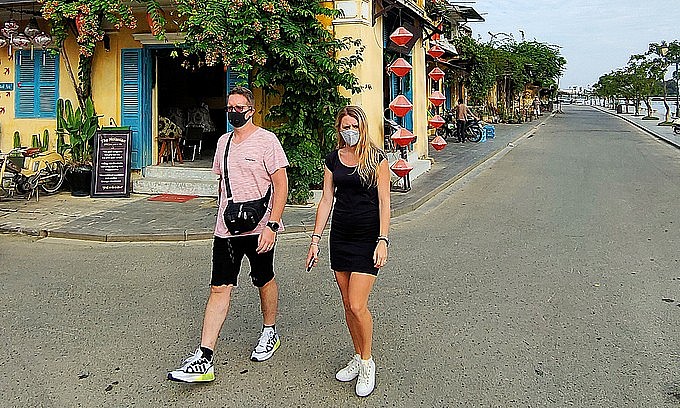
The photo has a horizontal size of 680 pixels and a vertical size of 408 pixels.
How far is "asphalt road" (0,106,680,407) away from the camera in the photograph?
13.8 feet

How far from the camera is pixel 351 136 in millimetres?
4203

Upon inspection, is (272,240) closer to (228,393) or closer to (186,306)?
(228,393)

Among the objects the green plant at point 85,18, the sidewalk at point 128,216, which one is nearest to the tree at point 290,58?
the green plant at point 85,18

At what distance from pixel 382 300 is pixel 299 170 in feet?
17.8

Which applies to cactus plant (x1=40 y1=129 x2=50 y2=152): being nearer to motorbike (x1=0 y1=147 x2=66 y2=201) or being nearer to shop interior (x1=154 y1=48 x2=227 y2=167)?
motorbike (x1=0 y1=147 x2=66 y2=201)

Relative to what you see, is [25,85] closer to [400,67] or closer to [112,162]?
[112,162]

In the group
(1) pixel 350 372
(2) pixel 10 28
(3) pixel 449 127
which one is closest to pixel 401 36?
(2) pixel 10 28

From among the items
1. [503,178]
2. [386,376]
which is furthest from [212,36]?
[503,178]

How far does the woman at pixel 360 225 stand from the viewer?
13.6 feet

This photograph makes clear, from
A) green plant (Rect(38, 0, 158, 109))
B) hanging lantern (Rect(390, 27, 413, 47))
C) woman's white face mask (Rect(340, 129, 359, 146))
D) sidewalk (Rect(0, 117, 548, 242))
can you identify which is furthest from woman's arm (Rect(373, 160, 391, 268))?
hanging lantern (Rect(390, 27, 413, 47))

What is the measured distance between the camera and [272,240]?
175 inches

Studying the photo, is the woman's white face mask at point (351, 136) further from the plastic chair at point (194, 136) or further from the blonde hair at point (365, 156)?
the plastic chair at point (194, 136)

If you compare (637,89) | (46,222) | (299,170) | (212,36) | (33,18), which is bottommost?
(46,222)

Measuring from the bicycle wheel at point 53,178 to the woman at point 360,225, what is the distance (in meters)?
9.60
